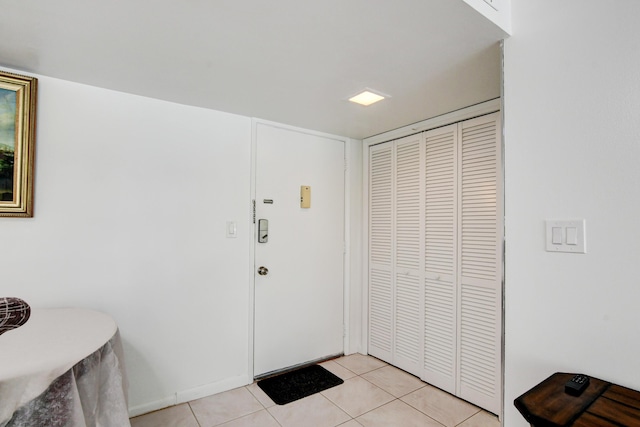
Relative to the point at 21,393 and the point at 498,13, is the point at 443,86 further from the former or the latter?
the point at 21,393

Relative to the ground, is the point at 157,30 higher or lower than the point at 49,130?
higher

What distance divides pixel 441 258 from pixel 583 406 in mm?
1605

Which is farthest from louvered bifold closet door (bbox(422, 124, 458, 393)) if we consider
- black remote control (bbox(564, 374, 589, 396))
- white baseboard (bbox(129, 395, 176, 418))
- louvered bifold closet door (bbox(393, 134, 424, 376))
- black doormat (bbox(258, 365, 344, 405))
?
white baseboard (bbox(129, 395, 176, 418))

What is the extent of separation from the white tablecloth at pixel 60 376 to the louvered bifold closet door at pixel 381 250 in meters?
2.18

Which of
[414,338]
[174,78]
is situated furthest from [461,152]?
[174,78]

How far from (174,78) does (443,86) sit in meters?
1.64

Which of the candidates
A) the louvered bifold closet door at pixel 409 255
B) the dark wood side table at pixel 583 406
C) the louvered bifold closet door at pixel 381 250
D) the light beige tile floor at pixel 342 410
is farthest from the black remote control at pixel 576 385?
the louvered bifold closet door at pixel 381 250

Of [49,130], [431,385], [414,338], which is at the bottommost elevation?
[431,385]

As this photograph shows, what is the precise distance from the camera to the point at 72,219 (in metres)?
1.94

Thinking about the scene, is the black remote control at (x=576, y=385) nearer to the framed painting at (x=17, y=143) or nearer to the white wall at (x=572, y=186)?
the white wall at (x=572, y=186)

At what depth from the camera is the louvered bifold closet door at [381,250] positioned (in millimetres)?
2980

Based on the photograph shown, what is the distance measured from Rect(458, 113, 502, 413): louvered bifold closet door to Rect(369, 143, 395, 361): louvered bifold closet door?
2.33 ft

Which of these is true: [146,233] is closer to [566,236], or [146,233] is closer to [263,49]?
[263,49]

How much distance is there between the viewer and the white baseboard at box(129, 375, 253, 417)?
6.95 ft
